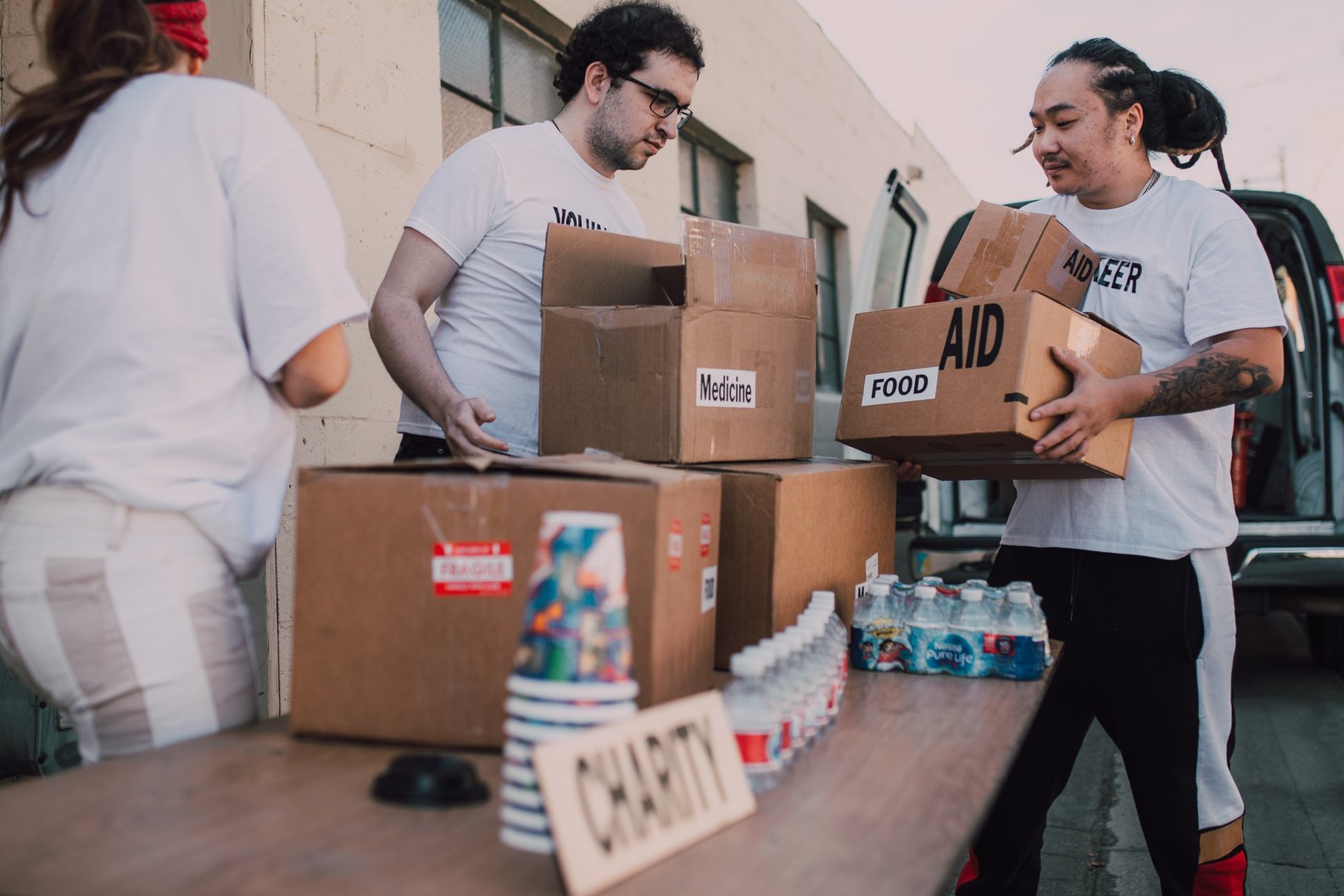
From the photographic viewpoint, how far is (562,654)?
3.29 feet

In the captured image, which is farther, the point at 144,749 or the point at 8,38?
the point at 8,38

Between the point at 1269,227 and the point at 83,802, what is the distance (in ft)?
17.5

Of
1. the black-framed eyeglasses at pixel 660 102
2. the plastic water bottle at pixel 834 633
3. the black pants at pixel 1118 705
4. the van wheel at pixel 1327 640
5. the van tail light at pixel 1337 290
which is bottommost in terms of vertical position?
the van wheel at pixel 1327 640

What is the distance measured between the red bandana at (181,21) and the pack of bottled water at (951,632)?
1332mm

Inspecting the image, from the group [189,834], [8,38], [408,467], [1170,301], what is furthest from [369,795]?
[8,38]

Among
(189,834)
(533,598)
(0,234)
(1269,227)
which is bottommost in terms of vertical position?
(189,834)

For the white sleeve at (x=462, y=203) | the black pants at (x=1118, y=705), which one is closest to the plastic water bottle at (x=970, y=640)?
the black pants at (x=1118, y=705)

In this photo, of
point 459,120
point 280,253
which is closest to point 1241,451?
point 459,120

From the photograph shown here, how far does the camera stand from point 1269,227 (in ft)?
16.5

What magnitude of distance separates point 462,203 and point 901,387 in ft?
3.25

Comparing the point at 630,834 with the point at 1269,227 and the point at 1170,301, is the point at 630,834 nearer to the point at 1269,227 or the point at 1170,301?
the point at 1170,301

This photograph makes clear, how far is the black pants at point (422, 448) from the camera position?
235 cm

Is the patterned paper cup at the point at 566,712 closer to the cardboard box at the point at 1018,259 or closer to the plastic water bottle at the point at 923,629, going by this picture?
the plastic water bottle at the point at 923,629

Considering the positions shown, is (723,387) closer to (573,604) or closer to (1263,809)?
(573,604)
